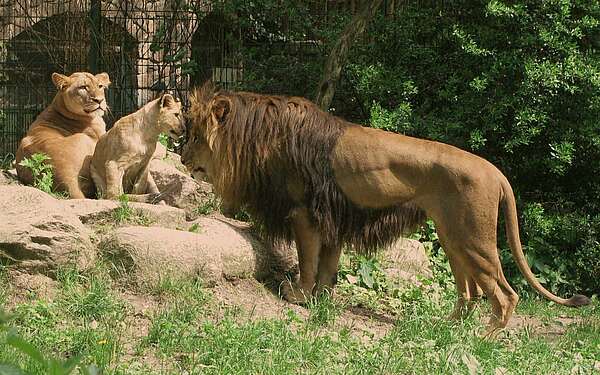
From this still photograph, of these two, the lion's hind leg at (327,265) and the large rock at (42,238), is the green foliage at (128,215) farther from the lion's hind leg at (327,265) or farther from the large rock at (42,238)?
the lion's hind leg at (327,265)

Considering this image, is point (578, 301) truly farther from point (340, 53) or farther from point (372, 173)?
point (340, 53)

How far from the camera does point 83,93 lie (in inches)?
301

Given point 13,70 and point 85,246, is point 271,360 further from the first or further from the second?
point 13,70

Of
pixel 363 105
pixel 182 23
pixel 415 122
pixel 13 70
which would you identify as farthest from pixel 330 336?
pixel 13 70

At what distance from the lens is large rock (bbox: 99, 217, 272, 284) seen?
18.7ft

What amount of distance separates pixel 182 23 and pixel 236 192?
551 centimetres

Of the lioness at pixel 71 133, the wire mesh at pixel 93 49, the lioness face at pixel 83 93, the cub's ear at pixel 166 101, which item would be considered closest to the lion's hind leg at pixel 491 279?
the cub's ear at pixel 166 101

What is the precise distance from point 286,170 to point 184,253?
3.18ft

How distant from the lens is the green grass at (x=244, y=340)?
4598 mm

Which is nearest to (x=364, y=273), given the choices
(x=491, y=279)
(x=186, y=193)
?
(x=491, y=279)

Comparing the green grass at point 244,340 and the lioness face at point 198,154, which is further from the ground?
the lioness face at point 198,154

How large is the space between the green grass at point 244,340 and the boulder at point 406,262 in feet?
3.33

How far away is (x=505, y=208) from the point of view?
6117mm

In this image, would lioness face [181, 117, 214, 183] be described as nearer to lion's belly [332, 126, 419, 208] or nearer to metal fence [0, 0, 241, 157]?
lion's belly [332, 126, 419, 208]
